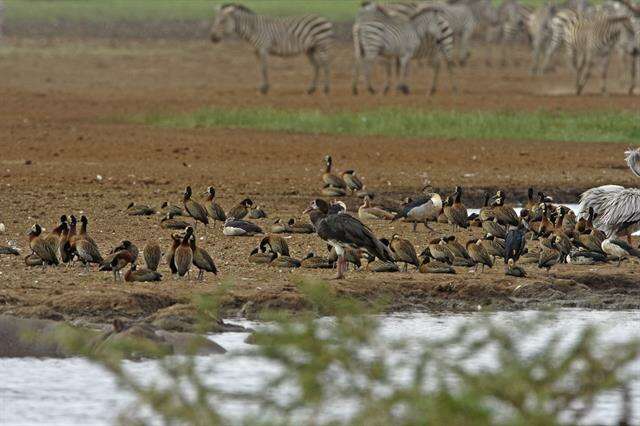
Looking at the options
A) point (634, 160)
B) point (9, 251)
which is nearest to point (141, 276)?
point (9, 251)

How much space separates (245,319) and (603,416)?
2.83 metres

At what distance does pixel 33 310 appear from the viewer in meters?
10.1

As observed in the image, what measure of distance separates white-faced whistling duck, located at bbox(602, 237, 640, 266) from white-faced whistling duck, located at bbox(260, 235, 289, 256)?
2534 millimetres

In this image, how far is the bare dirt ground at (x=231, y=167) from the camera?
36.5 ft

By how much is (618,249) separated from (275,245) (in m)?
2.69

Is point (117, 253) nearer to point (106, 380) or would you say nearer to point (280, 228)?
point (106, 380)

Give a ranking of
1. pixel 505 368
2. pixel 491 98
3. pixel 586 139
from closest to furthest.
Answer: pixel 505 368, pixel 586 139, pixel 491 98

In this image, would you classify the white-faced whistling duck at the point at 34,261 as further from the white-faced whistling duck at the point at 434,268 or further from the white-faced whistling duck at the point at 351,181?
the white-faced whistling duck at the point at 351,181

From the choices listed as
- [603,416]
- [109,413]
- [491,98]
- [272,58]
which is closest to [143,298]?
[109,413]

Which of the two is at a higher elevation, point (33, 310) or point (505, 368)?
point (505, 368)

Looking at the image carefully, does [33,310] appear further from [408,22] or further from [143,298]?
[408,22]

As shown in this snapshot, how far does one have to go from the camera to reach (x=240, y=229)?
13.5 metres

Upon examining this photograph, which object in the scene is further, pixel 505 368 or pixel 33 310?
pixel 33 310

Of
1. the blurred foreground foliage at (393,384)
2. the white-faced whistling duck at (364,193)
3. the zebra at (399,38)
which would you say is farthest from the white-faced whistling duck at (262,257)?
the zebra at (399,38)
